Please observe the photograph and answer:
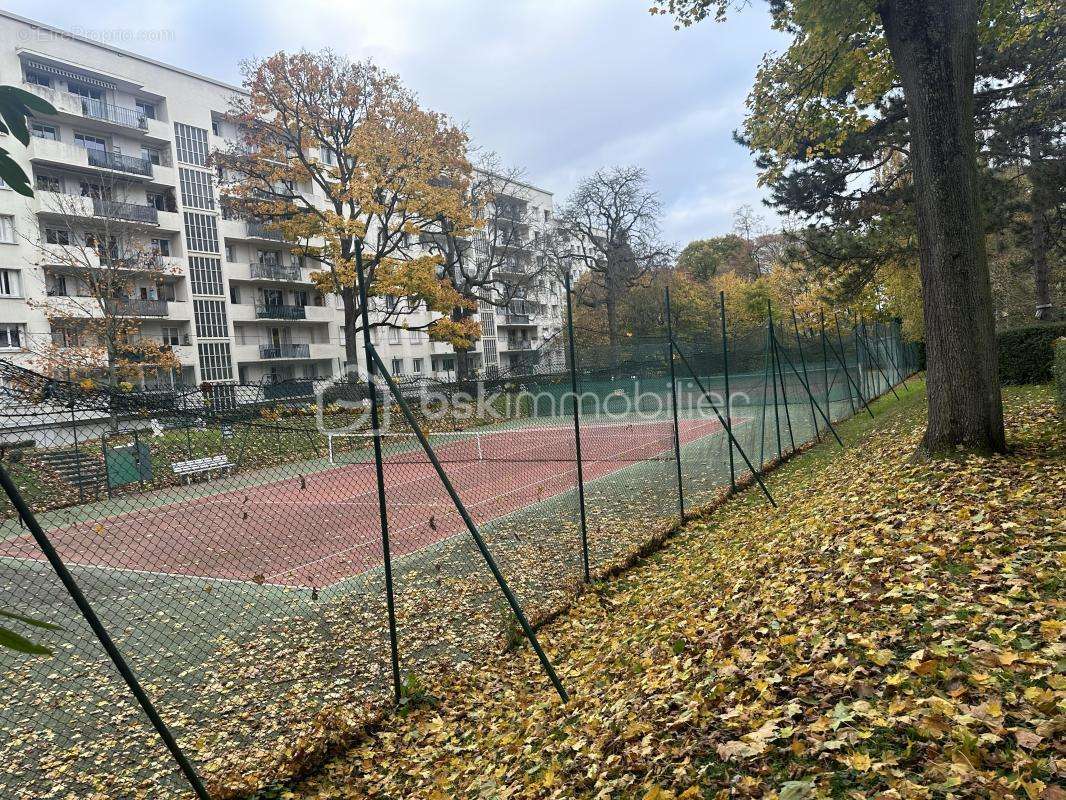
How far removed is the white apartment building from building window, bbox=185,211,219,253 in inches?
3.1

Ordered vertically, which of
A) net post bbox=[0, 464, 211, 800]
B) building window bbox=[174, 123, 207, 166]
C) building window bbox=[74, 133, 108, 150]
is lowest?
net post bbox=[0, 464, 211, 800]

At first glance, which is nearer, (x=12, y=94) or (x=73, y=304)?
(x=12, y=94)

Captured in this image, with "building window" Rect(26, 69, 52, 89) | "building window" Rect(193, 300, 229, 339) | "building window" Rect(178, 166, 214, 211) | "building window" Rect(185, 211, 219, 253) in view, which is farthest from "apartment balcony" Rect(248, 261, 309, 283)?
"building window" Rect(26, 69, 52, 89)

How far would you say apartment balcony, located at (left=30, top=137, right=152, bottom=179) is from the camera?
28109mm

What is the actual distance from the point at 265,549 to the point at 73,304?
1911 centimetres

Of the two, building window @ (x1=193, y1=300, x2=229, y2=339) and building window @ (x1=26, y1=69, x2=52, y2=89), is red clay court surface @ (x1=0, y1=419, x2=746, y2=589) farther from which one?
building window @ (x1=26, y1=69, x2=52, y2=89)

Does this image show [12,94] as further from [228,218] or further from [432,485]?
[228,218]

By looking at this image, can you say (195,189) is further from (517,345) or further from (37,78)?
(517,345)

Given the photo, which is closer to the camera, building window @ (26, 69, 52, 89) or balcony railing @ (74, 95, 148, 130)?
building window @ (26, 69, 52, 89)

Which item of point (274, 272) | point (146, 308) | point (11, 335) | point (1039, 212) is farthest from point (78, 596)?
point (274, 272)

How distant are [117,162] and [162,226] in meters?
3.47

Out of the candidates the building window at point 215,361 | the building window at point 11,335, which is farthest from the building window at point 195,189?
the building window at point 11,335

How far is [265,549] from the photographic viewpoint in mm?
10297

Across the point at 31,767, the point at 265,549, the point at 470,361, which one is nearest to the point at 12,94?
the point at 31,767
